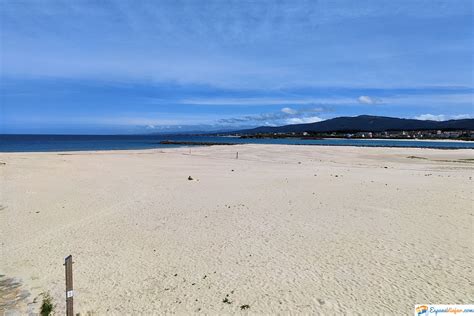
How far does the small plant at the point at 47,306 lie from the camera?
638 cm

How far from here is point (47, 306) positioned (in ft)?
21.5

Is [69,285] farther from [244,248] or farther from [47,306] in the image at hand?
[244,248]

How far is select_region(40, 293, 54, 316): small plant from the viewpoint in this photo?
6379mm

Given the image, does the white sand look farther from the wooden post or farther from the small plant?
the wooden post

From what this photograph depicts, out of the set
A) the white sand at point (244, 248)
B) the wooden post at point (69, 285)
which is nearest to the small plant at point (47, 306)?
the white sand at point (244, 248)

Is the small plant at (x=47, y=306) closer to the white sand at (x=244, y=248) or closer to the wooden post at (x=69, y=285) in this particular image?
the white sand at (x=244, y=248)

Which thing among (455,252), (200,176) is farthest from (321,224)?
(200,176)

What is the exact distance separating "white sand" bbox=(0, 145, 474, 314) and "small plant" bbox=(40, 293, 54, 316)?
0.13m

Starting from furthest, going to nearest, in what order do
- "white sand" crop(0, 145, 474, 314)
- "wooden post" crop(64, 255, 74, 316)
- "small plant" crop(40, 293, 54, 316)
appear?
"white sand" crop(0, 145, 474, 314)
"small plant" crop(40, 293, 54, 316)
"wooden post" crop(64, 255, 74, 316)

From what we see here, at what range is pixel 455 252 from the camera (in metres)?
9.04

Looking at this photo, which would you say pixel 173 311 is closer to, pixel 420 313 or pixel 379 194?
pixel 420 313

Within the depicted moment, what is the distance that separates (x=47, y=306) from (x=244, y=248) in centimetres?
502

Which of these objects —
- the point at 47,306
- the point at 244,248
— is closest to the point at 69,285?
the point at 47,306

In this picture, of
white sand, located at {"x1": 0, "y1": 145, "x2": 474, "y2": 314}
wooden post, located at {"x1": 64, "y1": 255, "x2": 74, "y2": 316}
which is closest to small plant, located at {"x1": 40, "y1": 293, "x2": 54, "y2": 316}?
white sand, located at {"x1": 0, "y1": 145, "x2": 474, "y2": 314}
